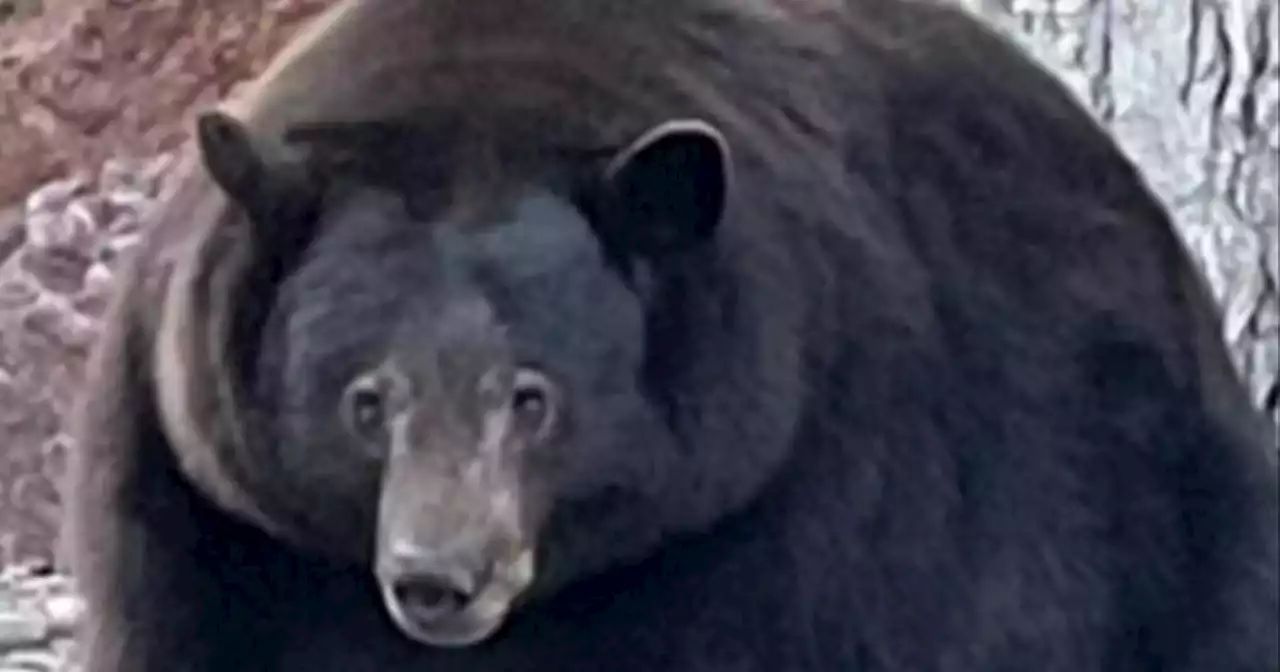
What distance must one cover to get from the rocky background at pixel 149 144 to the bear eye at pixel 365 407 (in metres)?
1.34

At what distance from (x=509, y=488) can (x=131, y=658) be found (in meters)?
0.69

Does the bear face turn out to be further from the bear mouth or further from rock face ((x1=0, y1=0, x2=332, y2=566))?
rock face ((x1=0, y1=0, x2=332, y2=566))

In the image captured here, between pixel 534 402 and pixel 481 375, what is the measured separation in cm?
A: 6

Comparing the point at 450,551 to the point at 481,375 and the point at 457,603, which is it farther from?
the point at 481,375

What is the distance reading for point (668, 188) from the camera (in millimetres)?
2424

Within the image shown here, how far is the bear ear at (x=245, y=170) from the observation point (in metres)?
2.35

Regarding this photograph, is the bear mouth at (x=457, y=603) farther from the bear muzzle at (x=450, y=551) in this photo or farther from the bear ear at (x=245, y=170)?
the bear ear at (x=245, y=170)

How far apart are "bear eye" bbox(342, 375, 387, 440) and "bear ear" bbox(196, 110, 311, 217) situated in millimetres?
201

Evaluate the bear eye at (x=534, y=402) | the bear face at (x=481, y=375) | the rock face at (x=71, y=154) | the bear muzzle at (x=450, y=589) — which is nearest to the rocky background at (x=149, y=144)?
the rock face at (x=71, y=154)

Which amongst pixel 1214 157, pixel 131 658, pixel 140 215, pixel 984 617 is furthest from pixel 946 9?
pixel 140 215

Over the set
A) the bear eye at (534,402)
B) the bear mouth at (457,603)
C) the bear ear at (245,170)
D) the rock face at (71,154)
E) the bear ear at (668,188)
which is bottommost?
the rock face at (71,154)

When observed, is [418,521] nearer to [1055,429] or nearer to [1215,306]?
[1055,429]

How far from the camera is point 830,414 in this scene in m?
2.70

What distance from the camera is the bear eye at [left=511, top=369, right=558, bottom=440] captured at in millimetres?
2316
